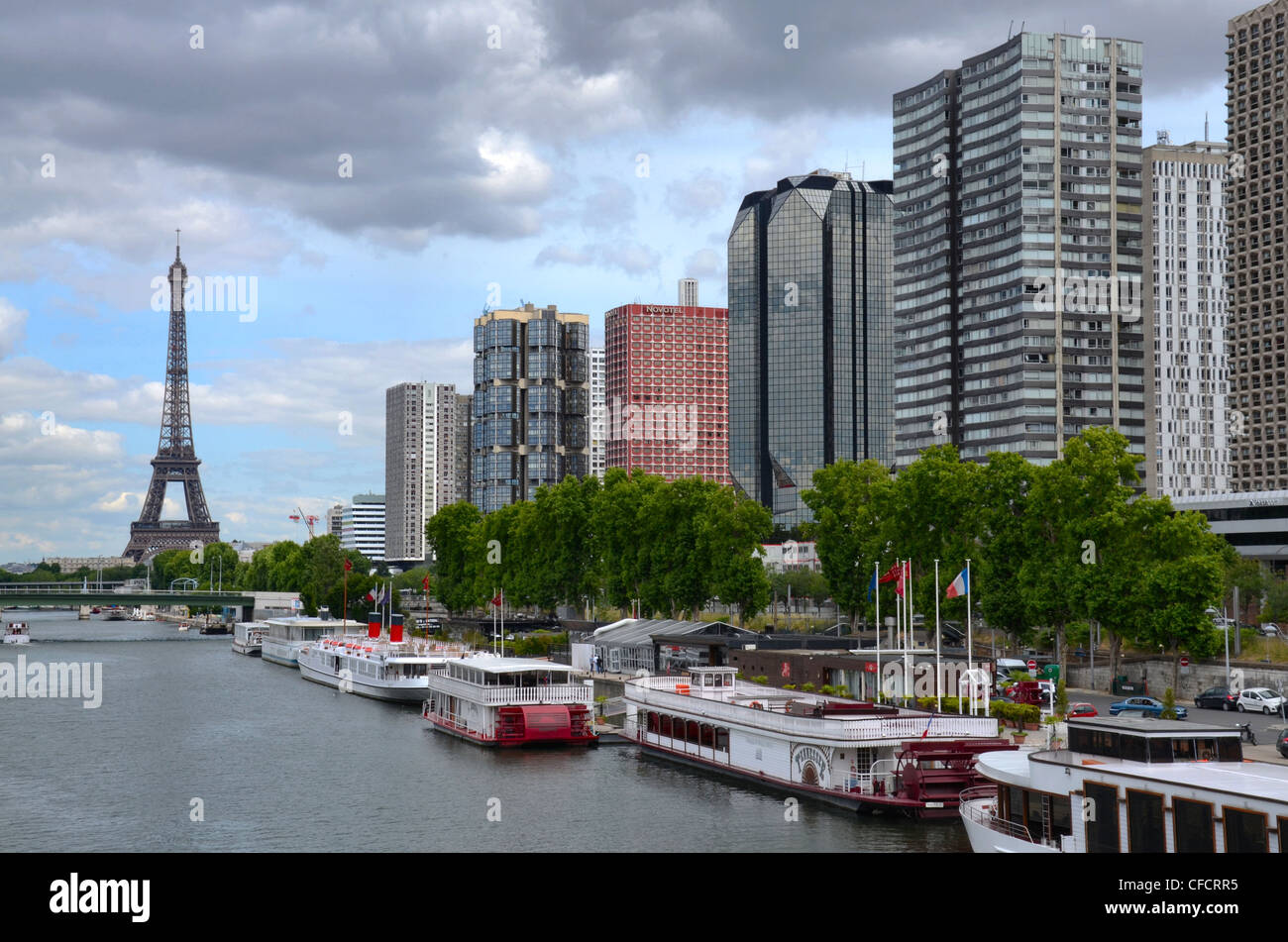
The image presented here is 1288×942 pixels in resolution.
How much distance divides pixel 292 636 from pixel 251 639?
2753 centimetres

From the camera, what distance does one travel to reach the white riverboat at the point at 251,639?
182 metres

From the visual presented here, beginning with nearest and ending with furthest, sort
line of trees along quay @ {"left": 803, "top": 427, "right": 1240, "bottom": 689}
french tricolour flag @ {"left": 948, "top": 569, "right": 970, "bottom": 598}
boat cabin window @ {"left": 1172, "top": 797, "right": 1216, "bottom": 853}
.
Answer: boat cabin window @ {"left": 1172, "top": 797, "right": 1216, "bottom": 853}
french tricolour flag @ {"left": 948, "top": 569, "right": 970, "bottom": 598}
line of trees along quay @ {"left": 803, "top": 427, "right": 1240, "bottom": 689}

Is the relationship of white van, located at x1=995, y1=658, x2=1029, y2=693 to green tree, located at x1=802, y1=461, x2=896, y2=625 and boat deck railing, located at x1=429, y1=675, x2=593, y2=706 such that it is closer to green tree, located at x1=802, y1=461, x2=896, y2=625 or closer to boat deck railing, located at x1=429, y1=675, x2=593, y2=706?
green tree, located at x1=802, y1=461, x2=896, y2=625

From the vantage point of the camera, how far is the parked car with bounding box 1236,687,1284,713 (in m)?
71.7

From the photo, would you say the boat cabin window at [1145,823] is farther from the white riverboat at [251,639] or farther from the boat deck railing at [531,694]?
the white riverboat at [251,639]

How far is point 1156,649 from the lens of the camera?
92.5 meters

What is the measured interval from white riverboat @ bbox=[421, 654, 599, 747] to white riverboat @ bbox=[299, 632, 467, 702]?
523 inches

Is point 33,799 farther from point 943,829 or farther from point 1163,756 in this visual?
point 1163,756

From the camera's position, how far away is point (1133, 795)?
34.1m

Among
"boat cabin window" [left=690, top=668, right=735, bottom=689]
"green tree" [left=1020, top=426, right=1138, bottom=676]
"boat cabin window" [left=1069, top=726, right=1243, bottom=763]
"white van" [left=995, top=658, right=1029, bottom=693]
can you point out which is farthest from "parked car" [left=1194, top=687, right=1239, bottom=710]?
"boat cabin window" [left=1069, top=726, right=1243, bottom=763]

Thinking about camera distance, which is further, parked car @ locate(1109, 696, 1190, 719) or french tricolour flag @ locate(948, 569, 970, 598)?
parked car @ locate(1109, 696, 1190, 719)

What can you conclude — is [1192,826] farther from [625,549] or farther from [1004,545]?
[625,549]
